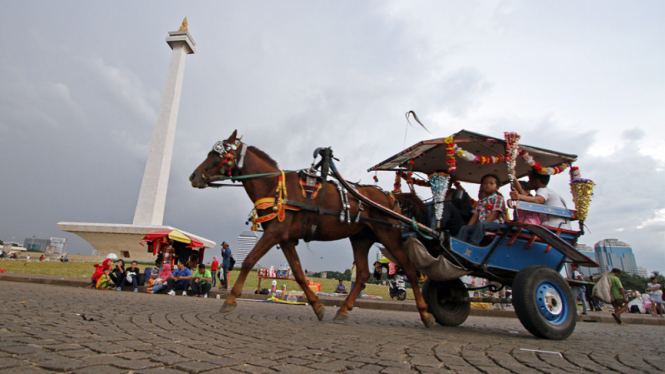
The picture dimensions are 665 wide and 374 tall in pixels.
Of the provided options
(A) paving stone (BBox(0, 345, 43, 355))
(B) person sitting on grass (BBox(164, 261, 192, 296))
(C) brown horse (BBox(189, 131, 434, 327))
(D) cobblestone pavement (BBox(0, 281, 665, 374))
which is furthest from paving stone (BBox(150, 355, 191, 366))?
(B) person sitting on grass (BBox(164, 261, 192, 296))

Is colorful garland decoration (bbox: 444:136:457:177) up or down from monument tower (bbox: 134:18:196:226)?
down

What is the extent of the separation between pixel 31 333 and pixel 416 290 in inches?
176

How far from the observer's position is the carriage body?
4645 millimetres

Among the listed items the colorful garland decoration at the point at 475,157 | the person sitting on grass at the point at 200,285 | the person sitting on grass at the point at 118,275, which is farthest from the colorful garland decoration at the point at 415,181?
the person sitting on grass at the point at 118,275

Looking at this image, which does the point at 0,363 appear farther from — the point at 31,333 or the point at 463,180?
the point at 463,180

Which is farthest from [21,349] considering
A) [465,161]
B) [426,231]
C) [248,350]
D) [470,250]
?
[465,161]

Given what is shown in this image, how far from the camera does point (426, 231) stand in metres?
5.60

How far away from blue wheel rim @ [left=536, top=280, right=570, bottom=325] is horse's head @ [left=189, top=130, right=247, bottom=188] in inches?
173

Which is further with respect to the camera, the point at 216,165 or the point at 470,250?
the point at 216,165

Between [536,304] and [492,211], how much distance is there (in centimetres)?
142

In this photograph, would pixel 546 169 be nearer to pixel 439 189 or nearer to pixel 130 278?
pixel 439 189

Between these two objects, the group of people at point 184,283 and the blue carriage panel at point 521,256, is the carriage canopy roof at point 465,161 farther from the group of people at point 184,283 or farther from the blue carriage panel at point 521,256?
the group of people at point 184,283

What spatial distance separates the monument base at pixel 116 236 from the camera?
30141 mm

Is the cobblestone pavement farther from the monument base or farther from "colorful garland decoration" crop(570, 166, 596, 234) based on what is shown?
the monument base
